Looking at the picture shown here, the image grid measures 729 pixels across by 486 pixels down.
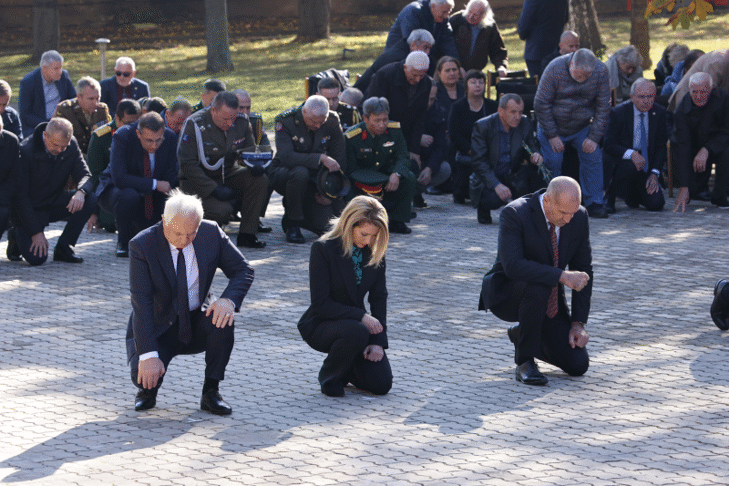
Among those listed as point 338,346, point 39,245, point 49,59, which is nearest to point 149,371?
point 338,346

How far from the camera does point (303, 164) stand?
456 inches

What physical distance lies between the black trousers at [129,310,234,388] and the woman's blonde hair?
88 cm

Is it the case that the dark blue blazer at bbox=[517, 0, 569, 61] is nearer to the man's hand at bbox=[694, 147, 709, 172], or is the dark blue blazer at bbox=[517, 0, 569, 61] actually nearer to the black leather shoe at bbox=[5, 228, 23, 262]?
the man's hand at bbox=[694, 147, 709, 172]

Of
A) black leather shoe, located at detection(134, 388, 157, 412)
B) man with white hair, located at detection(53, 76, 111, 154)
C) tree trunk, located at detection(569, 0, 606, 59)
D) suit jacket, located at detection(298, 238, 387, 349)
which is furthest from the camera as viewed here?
tree trunk, located at detection(569, 0, 606, 59)

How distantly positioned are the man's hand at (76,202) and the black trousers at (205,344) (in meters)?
4.64

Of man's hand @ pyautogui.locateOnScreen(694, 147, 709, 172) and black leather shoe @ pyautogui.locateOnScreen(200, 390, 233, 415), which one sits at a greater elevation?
man's hand @ pyautogui.locateOnScreen(694, 147, 709, 172)

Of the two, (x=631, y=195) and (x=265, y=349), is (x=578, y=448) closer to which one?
(x=265, y=349)

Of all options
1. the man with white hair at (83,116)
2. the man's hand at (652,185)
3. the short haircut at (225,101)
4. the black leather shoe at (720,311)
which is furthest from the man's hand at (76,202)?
the man's hand at (652,185)

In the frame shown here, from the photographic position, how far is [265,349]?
7785 mm

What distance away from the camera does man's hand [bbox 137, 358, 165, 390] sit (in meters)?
6.07

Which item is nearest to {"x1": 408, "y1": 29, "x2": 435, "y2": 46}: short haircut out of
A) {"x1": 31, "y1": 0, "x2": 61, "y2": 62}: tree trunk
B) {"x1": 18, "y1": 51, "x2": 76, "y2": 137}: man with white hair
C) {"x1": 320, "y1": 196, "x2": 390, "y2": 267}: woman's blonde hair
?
{"x1": 18, "y1": 51, "x2": 76, "y2": 137}: man with white hair

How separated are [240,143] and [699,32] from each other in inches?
835

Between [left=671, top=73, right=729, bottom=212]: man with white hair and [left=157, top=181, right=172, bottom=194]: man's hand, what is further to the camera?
[left=671, top=73, right=729, bottom=212]: man with white hair

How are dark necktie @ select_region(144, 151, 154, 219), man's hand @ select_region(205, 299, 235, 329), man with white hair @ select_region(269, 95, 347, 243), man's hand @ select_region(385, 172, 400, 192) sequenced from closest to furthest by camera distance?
1. man's hand @ select_region(205, 299, 235, 329)
2. dark necktie @ select_region(144, 151, 154, 219)
3. man with white hair @ select_region(269, 95, 347, 243)
4. man's hand @ select_region(385, 172, 400, 192)
